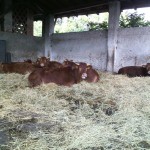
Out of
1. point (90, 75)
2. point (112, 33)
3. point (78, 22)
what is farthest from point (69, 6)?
point (78, 22)

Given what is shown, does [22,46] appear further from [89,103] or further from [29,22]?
[89,103]

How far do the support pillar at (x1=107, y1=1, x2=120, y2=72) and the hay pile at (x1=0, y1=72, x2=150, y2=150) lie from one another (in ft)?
17.1

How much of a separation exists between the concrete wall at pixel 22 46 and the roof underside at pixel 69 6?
1388 millimetres

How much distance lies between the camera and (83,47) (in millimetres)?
12984

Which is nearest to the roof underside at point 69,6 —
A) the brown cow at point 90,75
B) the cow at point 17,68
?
the cow at point 17,68

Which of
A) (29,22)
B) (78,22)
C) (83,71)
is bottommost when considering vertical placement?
(83,71)

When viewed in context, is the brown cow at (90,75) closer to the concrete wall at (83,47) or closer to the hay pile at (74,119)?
the hay pile at (74,119)

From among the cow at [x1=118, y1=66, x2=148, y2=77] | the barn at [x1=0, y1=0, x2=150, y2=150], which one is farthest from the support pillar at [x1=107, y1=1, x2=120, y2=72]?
the cow at [x1=118, y1=66, x2=148, y2=77]

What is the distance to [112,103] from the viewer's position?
495 cm

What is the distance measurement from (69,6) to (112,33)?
11.7 feet

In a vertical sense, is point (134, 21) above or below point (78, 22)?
below

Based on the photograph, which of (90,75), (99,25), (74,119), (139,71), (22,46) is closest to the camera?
(74,119)

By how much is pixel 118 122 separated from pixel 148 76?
18.8 feet

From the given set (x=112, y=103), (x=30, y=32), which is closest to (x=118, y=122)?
(x=112, y=103)
